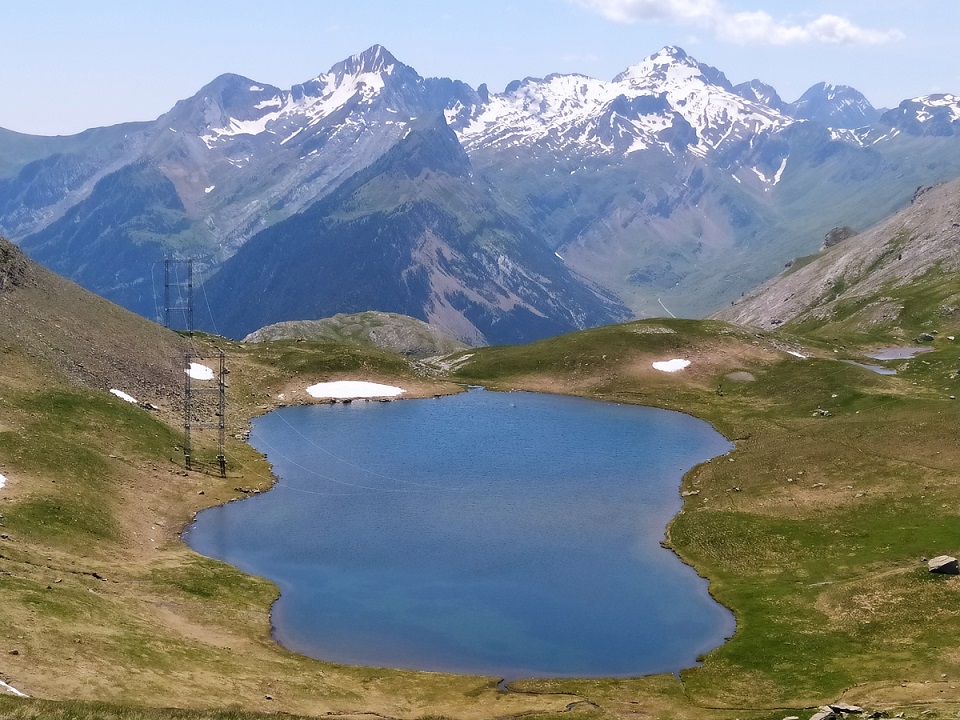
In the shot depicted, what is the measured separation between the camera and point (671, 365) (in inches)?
7141

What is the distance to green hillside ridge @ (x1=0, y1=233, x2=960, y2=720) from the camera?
57.8m

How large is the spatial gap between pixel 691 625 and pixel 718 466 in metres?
46.7

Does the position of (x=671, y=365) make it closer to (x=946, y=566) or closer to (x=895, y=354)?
(x=895, y=354)

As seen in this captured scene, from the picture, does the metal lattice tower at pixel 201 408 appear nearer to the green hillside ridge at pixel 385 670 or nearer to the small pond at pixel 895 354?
the green hillside ridge at pixel 385 670

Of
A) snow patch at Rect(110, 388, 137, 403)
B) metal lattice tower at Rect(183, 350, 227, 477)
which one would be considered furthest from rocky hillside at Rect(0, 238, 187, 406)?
metal lattice tower at Rect(183, 350, 227, 477)

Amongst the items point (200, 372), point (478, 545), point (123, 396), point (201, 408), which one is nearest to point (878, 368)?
point (478, 545)

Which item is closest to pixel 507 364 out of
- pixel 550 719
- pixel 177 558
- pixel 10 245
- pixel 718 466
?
pixel 718 466

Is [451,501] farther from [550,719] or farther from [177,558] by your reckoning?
[550,719]

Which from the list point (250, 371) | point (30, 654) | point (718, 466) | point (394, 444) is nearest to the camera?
point (30, 654)

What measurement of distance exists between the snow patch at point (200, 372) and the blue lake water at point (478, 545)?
18484 millimetres

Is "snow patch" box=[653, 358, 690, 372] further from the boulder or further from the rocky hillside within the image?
the boulder

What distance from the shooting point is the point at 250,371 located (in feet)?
566

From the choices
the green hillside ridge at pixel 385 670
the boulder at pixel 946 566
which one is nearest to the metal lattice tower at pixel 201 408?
the green hillside ridge at pixel 385 670

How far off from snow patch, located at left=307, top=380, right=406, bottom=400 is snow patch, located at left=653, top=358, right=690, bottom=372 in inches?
2037
